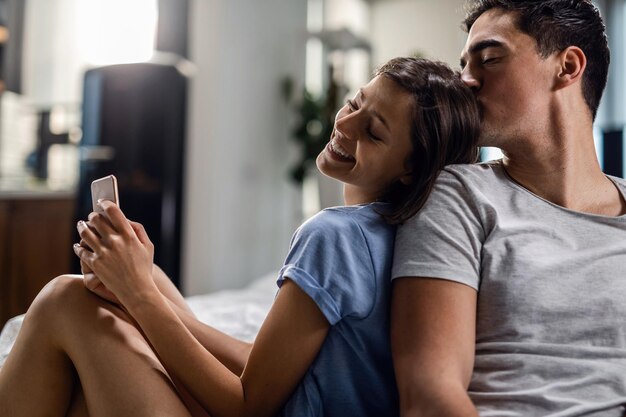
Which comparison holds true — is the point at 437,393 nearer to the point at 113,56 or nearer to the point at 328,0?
the point at 113,56

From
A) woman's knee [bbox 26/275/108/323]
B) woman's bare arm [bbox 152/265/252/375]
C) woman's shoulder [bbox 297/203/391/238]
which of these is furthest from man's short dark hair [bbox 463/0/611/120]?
woman's knee [bbox 26/275/108/323]

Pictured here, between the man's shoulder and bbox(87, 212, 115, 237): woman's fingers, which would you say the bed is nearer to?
bbox(87, 212, 115, 237): woman's fingers

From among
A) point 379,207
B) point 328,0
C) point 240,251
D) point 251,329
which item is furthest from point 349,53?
point 379,207

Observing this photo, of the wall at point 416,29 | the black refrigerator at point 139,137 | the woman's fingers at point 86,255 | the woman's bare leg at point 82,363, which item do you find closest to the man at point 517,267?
the woman's bare leg at point 82,363

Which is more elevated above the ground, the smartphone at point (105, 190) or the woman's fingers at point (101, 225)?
the smartphone at point (105, 190)

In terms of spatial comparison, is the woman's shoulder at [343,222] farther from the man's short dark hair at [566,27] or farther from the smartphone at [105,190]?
the man's short dark hair at [566,27]

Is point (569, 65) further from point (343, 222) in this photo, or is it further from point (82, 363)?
point (82, 363)

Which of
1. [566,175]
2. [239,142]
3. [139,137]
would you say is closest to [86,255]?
[566,175]

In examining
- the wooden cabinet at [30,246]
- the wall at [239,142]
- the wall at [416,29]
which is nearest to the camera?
the wooden cabinet at [30,246]

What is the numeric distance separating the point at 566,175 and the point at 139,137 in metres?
2.89

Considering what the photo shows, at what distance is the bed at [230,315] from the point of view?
1.29 meters

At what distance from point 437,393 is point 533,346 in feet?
0.59

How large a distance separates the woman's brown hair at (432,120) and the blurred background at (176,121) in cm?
269

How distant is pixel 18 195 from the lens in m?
3.43
